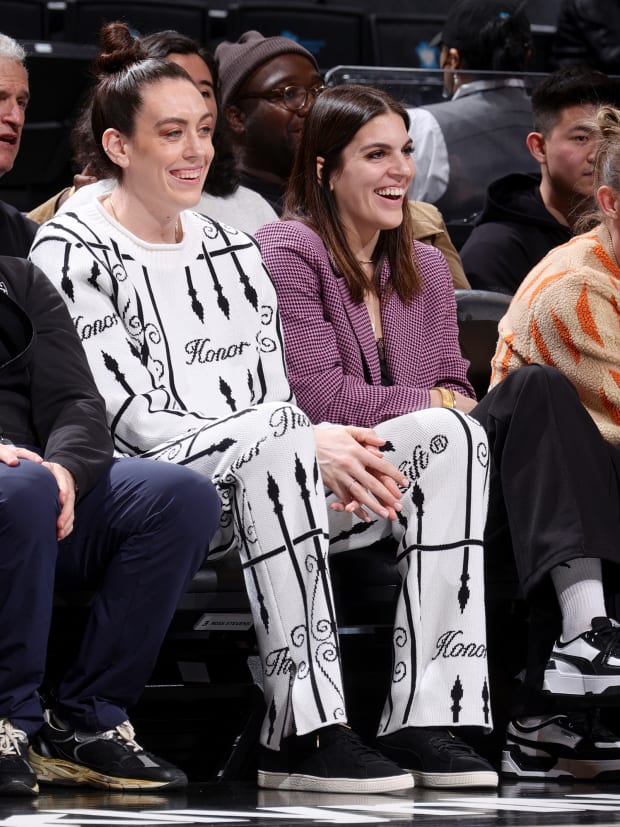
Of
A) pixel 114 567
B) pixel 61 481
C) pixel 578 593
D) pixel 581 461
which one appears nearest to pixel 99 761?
pixel 114 567

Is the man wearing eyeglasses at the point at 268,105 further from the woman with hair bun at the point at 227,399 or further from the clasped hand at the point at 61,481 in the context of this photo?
the clasped hand at the point at 61,481

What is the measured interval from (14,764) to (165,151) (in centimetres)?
107

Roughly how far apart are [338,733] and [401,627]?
0.69 feet

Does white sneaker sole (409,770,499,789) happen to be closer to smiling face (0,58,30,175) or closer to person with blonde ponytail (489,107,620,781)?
person with blonde ponytail (489,107,620,781)

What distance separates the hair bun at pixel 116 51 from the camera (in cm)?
238

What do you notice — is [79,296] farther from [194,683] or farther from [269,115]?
[269,115]

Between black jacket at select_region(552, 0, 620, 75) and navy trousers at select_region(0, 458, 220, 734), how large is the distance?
3.33 meters

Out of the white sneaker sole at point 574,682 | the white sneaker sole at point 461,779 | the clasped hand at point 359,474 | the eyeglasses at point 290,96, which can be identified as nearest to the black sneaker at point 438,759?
the white sneaker sole at point 461,779

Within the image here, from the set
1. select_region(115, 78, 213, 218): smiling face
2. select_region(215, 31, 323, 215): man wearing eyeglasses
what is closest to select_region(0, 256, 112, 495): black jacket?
select_region(115, 78, 213, 218): smiling face

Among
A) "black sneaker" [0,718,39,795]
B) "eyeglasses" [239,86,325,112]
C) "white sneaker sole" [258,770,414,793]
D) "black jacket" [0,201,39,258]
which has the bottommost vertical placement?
"white sneaker sole" [258,770,414,793]

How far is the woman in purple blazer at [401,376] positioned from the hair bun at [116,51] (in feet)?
1.22

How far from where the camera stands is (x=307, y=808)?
1639 mm

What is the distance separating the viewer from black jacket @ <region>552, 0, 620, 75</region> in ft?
15.3

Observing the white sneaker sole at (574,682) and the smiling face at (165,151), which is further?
the smiling face at (165,151)
